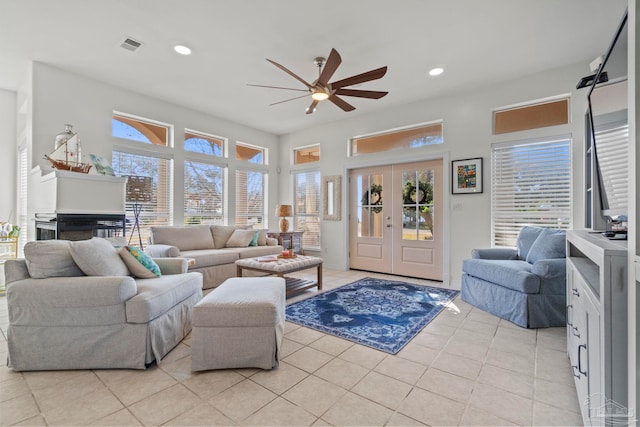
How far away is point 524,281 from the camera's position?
2.79 meters

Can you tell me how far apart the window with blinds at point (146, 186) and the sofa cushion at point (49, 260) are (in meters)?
2.57

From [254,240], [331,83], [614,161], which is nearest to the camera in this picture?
[614,161]

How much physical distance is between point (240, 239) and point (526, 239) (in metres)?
4.16

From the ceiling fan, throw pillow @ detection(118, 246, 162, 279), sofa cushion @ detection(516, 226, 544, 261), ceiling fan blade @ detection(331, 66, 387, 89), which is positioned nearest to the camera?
throw pillow @ detection(118, 246, 162, 279)

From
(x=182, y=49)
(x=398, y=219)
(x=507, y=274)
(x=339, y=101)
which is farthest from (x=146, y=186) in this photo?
(x=507, y=274)

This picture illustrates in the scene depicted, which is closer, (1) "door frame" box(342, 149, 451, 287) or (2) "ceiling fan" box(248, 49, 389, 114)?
(2) "ceiling fan" box(248, 49, 389, 114)

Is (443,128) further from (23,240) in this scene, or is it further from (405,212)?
(23,240)

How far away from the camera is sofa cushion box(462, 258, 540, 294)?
2777 millimetres

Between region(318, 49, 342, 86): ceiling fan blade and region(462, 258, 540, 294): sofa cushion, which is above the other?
region(318, 49, 342, 86): ceiling fan blade

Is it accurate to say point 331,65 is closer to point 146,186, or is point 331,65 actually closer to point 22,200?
point 146,186

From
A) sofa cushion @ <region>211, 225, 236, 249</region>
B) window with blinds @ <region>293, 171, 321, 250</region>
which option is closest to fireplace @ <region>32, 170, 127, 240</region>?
sofa cushion @ <region>211, 225, 236, 249</region>

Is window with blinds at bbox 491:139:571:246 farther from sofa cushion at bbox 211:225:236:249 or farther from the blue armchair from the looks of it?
sofa cushion at bbox 211:225:236:249

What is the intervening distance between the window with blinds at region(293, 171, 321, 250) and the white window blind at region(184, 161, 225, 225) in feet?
5.21

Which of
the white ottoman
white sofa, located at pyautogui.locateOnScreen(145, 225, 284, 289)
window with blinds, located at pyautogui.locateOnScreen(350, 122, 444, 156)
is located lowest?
the white ottoman
